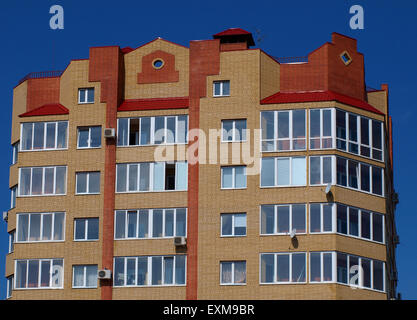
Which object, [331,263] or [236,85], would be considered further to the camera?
[236,85]

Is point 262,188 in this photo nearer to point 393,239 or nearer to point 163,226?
point 163,226

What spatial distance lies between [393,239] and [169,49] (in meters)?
20.8

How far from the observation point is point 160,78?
67.0 metres

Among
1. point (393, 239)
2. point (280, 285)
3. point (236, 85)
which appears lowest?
point (280, 285)

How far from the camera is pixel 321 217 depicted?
2429 inches

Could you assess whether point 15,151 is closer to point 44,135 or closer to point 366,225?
point 44,135

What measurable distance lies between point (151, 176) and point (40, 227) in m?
7.04

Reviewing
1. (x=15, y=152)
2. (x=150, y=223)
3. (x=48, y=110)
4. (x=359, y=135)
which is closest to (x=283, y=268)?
(x=150, y=223)

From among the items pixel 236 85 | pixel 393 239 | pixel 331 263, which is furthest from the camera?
pixel 393 239

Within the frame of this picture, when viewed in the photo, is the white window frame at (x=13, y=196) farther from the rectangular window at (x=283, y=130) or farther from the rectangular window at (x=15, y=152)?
the rectangular window at (x=283, y=130)

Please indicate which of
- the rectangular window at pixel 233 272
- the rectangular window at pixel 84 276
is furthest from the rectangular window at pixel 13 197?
the rectangular window at pixel 233 272

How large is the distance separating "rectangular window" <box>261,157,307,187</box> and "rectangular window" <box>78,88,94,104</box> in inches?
435

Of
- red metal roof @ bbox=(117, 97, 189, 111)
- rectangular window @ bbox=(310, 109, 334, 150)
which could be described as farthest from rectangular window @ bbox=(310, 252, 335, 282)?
red metal roof @ bbox=(117, 97, 189, 111)

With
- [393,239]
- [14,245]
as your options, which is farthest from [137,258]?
[393,239]
